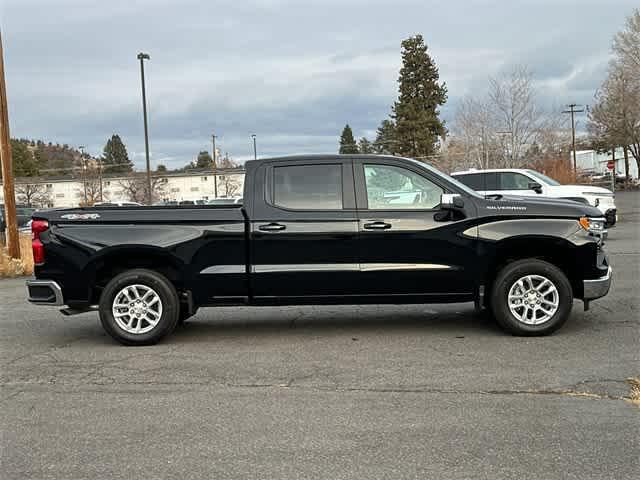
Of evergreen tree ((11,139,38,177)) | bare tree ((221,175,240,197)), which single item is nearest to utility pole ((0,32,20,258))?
bare tree ((221,175,240,197))

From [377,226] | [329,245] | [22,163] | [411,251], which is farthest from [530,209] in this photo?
[22,163]

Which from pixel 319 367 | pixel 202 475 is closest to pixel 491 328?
pixel 319 367

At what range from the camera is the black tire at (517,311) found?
21.4 ft

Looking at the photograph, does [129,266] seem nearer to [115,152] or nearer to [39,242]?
[39,242]

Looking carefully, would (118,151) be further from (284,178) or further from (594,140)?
(284,178)

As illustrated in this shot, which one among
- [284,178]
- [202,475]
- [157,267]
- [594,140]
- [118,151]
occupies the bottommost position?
[202,475]

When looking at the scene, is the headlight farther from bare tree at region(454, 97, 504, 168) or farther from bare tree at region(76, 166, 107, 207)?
bare tree at region(76, 166, 107, 207)

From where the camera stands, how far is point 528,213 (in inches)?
259

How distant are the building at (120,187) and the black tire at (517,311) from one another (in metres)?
56.6

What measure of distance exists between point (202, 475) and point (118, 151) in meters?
124

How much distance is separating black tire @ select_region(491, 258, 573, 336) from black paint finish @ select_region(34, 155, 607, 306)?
219mm

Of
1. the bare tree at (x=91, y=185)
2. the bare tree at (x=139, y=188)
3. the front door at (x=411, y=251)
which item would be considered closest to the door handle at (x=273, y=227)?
the front door at (x=411, y=251)

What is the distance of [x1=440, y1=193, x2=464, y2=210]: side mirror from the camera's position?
258 inches

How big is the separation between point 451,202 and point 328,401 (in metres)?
2.71
